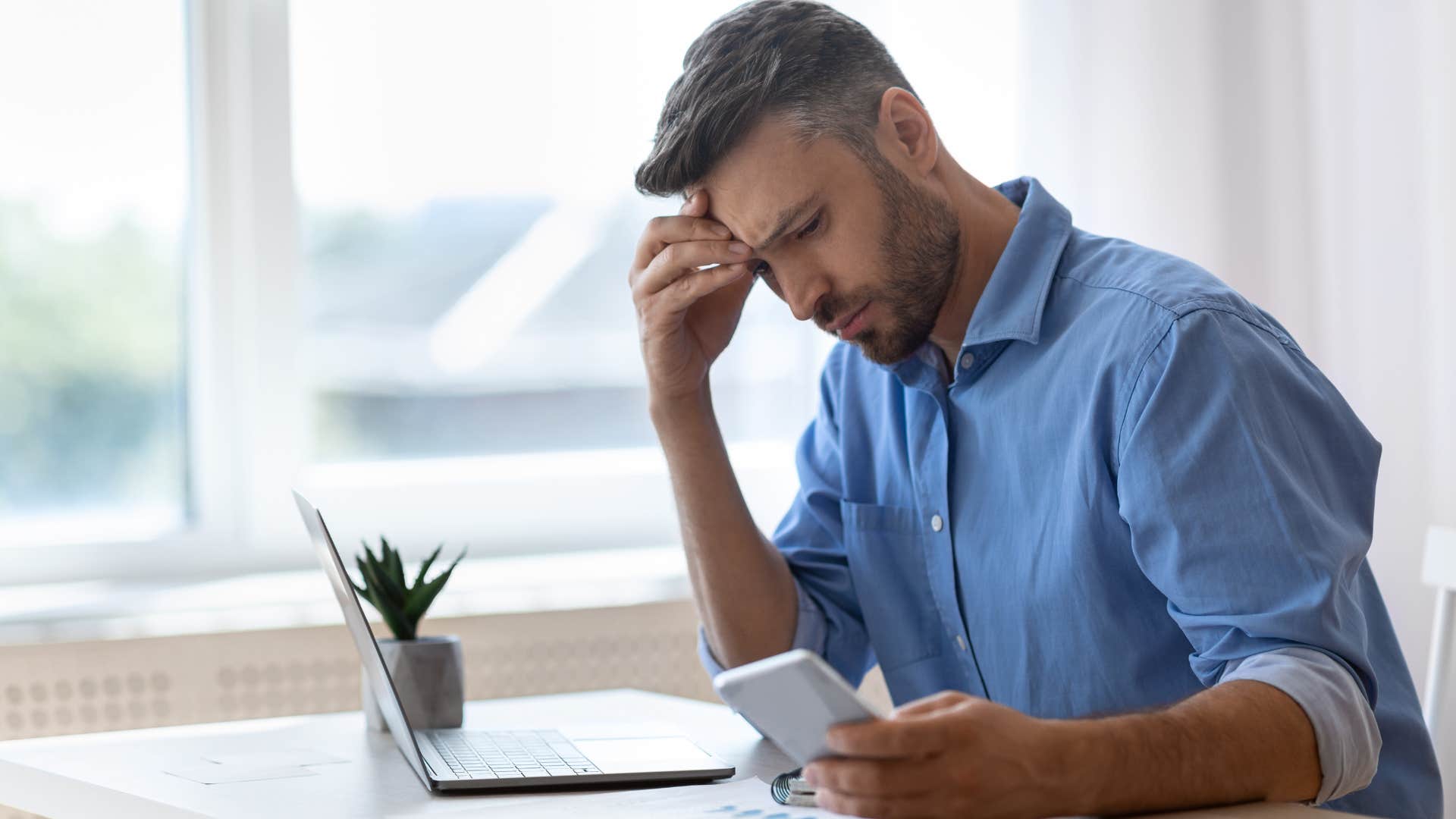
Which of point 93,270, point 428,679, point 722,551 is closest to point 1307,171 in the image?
point 722,551

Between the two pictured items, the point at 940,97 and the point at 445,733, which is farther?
the point at 940,97

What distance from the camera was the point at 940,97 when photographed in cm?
241

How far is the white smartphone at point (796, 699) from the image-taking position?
2.40 ft

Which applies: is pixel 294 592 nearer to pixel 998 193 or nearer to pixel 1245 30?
pixel 998 193

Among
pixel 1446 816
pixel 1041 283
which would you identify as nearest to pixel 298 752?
pixel 1041 283

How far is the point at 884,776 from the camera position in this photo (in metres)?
0.79

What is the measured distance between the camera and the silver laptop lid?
1107mm

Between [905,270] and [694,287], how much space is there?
21 cm

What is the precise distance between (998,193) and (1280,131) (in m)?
1.07

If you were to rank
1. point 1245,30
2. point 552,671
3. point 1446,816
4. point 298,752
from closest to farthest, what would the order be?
1. point 298,752
2. point 1446,816
3. point 552,671
4. point 1245,30

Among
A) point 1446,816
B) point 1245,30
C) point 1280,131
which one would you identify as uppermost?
point 1245,30

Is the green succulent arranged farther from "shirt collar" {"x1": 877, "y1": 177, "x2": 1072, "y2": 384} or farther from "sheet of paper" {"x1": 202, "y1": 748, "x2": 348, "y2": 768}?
"shirt collar" {"x1": 877, "y1": 177, "x2": 1072, "y2": 384}

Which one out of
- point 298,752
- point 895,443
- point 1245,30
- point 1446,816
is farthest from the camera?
point 1245,30

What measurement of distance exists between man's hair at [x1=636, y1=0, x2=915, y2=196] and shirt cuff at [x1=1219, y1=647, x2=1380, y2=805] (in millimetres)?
592
